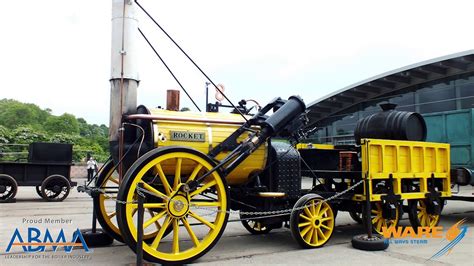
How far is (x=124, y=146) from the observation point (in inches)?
238

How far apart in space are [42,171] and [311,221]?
1127 centimetres

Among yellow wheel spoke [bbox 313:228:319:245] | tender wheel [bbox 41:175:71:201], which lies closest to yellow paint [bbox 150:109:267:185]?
yellow wheel spoke [bbox 313:228:319:245]

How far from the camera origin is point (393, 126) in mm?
8234

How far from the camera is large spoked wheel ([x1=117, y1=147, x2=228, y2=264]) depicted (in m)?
5.11

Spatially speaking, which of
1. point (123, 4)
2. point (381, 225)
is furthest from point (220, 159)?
point (381, 225)

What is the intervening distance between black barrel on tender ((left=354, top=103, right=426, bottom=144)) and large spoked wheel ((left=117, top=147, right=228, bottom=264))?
411cm

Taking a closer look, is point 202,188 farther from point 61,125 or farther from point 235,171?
point 61,125

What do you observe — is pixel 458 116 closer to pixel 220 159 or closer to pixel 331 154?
pixel 331 154

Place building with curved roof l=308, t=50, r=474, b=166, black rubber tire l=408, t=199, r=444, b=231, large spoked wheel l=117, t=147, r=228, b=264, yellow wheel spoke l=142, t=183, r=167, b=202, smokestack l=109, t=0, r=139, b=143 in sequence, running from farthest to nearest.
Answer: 1. building with curved roof l=308, t=50, r=474, b=166
2. black rubber tire l=408, t=199, r=444, b=231
3. smokestack l=109, t=0, r=139, b=143
4. yellow wheel spoke l=142, t=183, r=167, b=202
5. large spoked wheel l=117, t=147, r=228, b=264

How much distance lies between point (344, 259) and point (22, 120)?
94073 millimetres

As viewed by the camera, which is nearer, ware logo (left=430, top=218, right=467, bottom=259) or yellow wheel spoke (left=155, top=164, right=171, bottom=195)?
yellow wheel spoke (left=155, top=164, right=171, bottom=195)

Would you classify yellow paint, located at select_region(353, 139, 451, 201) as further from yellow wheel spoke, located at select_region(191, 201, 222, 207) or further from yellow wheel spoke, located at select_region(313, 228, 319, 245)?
yellow wheel spoke, located at select_region(191, 201, 222, 207)

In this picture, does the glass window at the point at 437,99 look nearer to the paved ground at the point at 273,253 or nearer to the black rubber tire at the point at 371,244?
the paved ground at the point at 273,253

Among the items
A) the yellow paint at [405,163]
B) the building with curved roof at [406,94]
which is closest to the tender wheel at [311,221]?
the yellow paint at [405,163]
